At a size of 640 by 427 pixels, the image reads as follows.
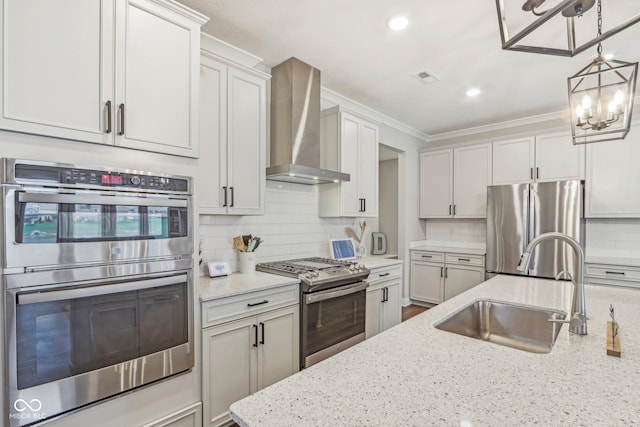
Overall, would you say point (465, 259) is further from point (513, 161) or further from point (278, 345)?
point (278, 345)

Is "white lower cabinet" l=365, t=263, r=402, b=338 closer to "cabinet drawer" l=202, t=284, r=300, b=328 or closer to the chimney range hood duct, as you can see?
"cabinet drawer" l=202, t=284, r=300, b=328

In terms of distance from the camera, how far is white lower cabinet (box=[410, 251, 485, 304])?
435 centimetres

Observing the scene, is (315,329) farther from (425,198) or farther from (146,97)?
(425,198)

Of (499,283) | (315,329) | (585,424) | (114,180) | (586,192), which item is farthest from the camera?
(586,192)

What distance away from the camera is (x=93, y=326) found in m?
1.46

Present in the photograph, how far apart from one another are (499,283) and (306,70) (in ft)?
7.65

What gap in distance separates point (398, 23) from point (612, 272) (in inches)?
133

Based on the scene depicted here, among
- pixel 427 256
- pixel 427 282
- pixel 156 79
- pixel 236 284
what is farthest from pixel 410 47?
pixel 427 282


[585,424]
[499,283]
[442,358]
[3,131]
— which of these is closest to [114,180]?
[3,131]

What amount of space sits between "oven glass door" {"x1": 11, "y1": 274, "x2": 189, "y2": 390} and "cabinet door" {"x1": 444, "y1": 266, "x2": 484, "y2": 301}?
3801mm

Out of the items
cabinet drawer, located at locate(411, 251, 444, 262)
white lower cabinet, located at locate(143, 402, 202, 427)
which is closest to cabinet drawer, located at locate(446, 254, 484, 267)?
cabinet drawer, located at locate(411, 251, 444, 262)

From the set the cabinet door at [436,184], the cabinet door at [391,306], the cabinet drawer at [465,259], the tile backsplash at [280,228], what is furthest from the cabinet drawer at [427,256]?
the tile backsplash at [280,228]

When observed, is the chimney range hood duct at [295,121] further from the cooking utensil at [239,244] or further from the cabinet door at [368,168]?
the cabinet door at [368,168]

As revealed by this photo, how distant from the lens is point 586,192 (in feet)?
12.0
